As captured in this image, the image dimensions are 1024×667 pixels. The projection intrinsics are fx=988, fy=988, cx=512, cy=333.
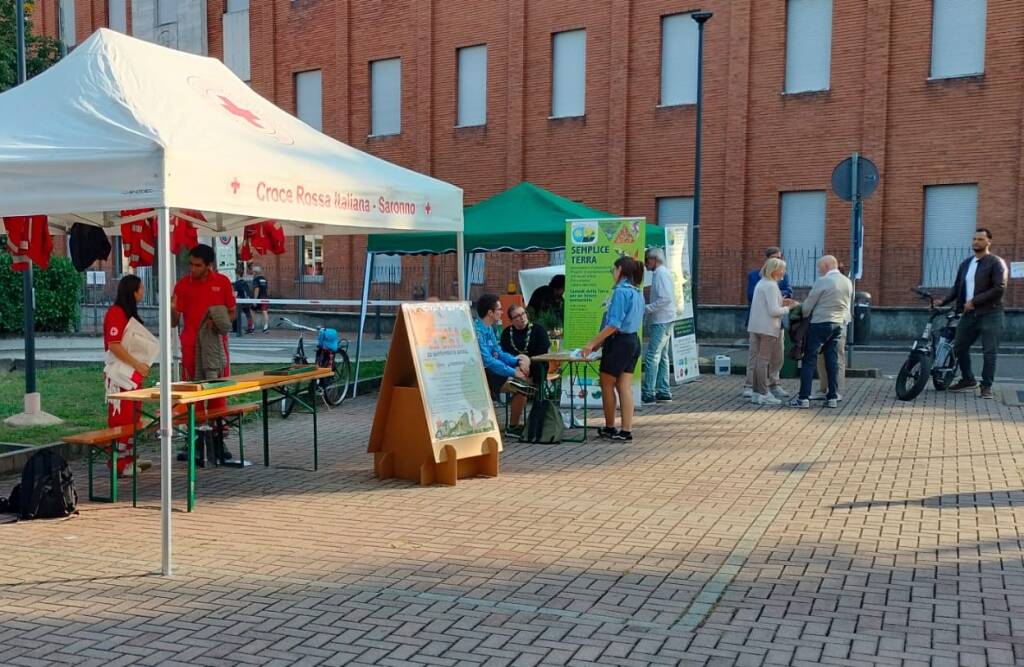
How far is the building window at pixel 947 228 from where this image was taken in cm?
2242

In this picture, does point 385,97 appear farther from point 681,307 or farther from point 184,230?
point 184,230

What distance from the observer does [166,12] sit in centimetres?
3388

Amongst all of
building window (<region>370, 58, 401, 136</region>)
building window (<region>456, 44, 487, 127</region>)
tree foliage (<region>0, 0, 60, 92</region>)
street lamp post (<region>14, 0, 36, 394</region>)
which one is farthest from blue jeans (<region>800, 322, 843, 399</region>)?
building window (<region>370, 58, 401, 136</region>)

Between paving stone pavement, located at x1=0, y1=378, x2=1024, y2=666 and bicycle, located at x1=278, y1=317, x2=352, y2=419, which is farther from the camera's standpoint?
bicycle, located at x1=278, y1=317, x2=352, y2=419

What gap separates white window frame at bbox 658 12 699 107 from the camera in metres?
25.3

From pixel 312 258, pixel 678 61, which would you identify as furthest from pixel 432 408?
pixel 312 258

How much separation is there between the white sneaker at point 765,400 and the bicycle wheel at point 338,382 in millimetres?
5182

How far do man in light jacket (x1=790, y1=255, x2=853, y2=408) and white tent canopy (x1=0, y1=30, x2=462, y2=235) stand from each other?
5.16 meters

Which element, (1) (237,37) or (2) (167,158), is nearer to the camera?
(2) (167,158)

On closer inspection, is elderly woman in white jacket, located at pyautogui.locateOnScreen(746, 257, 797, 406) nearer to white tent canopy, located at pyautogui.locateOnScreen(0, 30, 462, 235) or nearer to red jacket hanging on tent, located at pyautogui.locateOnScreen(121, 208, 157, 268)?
white tent canopy, located at pyautogui.locateOnScreen(0, 30, 462, 235)

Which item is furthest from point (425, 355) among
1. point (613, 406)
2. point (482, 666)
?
point (482, 666)

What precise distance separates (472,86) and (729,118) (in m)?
7.96

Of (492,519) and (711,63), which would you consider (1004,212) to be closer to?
(711,63)

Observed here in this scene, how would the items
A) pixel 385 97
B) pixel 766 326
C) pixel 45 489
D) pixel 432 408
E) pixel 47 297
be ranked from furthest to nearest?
pixel 385 97 < pixel 47 297 < pixel 766 326 < pixel 432 408 < pixel 45 489
